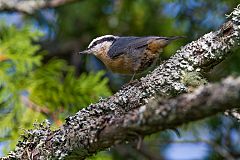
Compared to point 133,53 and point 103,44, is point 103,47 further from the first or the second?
point 133,53

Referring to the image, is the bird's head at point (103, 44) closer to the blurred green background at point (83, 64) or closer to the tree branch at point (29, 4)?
the blurred green background at point (83, 64)

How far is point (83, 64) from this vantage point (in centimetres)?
383

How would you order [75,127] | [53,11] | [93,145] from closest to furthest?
[93,145] → [75,127] → [53,11]

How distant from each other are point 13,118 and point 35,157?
3.12ft

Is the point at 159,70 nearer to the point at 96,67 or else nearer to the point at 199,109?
the point at 199,109

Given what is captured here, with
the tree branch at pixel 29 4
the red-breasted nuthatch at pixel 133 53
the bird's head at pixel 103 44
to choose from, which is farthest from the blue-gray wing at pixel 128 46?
the tree branch at pixel 29 4

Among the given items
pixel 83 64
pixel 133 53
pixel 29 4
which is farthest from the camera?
pixel 83 64

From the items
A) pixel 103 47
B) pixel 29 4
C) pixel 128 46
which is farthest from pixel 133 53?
pixel 29 4

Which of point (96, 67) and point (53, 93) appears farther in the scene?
point (96, 67)

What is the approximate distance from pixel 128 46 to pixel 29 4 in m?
1.17

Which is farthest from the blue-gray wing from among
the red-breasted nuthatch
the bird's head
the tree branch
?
the tree branch

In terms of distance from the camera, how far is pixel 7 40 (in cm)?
283

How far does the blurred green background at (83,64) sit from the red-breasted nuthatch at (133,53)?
20 centimetres

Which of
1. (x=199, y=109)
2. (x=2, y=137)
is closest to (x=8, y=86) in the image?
(x=2, y=137)
